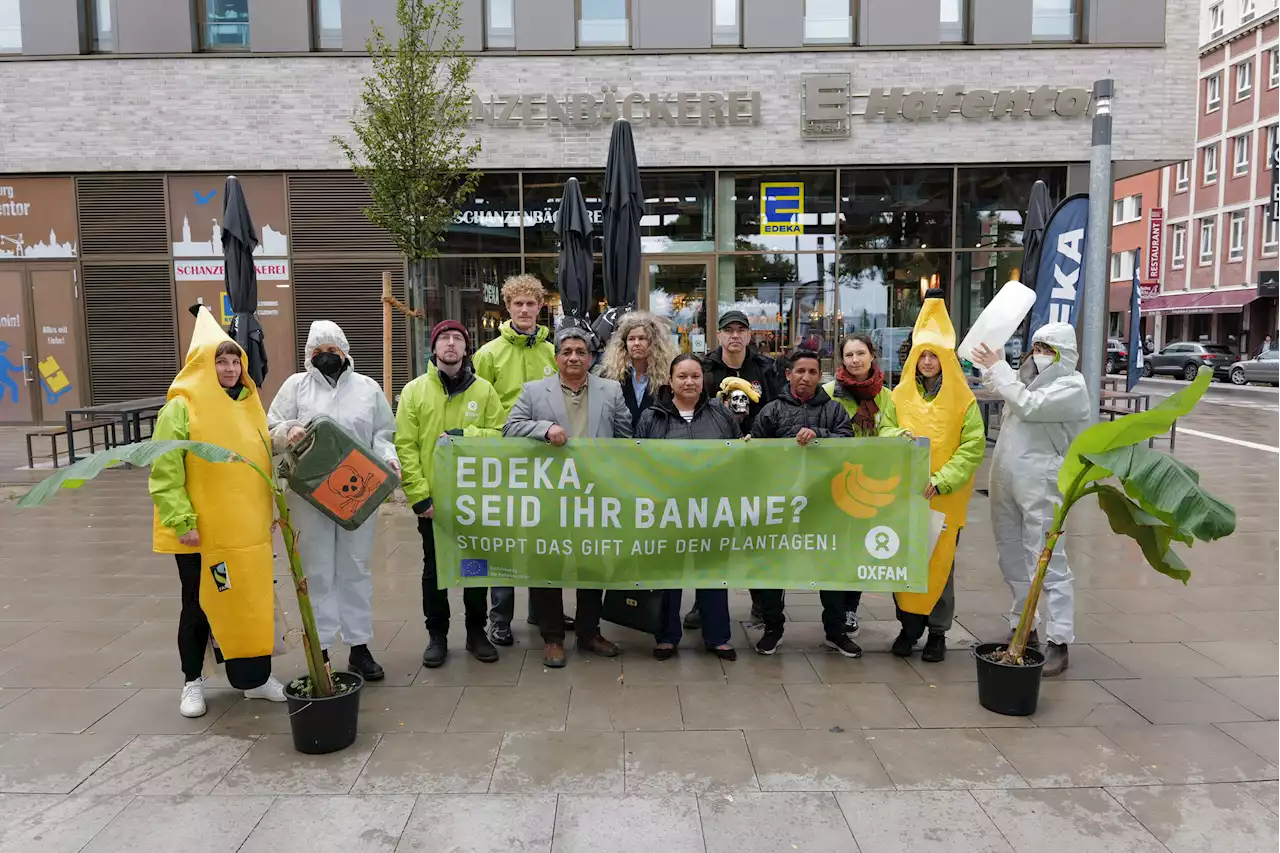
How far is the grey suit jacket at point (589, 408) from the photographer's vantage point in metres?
5.05

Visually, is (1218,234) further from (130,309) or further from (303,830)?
(303,830)

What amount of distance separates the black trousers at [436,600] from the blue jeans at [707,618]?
1078 mm

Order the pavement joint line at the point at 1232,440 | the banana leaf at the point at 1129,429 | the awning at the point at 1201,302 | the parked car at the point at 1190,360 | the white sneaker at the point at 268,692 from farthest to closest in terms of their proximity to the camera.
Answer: the awning at the point at 1201,302 < the parked car at the point at 1190,360 < the pavement joint line at the point at 1232,440 < the white sneaker at the point at 268,692 < the banana leaf at the point at 1129,429

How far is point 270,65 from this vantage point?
14875mm

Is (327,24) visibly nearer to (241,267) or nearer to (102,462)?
(241,267)

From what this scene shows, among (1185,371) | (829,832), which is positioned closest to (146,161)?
(829,832)

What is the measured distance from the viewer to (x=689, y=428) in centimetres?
502

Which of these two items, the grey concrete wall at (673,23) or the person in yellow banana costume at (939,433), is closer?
the person in yellow banana costume at (939,433)

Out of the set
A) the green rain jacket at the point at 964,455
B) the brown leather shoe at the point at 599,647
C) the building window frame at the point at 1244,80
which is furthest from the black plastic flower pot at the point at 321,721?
the building window frame at the point at 1244,80

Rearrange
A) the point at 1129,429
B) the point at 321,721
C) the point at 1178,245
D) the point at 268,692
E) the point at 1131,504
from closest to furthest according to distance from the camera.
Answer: the point at 1129,429 < the point at 321,721 < the point at 1131,504 < the point at 268,692 < the point at 1178,245

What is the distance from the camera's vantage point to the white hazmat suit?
15.6 feet

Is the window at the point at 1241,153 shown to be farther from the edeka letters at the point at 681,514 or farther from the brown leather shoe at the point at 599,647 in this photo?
the brown leather shoe at the point at 599,647

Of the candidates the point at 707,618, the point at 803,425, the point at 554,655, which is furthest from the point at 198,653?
the point at 803,425

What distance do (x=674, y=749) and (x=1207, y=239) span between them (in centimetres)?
4943
